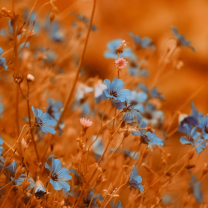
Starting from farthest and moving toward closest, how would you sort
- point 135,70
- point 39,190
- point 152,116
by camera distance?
point 135,70 → point 152,116 → point 39,190

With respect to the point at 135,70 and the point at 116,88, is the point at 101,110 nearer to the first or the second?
the point at 135,70

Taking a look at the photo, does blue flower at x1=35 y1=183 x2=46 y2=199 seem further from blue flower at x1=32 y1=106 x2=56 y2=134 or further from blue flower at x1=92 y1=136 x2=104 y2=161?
blue flower at x1=92 y1=136 x2=104 y2=161

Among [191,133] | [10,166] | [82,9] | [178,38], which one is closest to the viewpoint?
[10,166]

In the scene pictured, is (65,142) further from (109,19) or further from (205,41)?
(109,19)

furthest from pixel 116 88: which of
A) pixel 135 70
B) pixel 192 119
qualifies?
pixel 135 70

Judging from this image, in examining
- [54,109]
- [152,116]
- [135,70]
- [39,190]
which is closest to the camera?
[39,190]

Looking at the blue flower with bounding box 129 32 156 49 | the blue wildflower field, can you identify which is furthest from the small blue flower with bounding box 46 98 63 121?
the blue flower with bounding box 129 32 156 49

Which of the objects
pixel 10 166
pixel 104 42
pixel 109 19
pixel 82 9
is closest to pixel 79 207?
pixel 10 166

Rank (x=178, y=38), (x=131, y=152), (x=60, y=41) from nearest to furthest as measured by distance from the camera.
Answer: (x=131, y=152) < (x=178, y=38) < (x=60, y=41)
